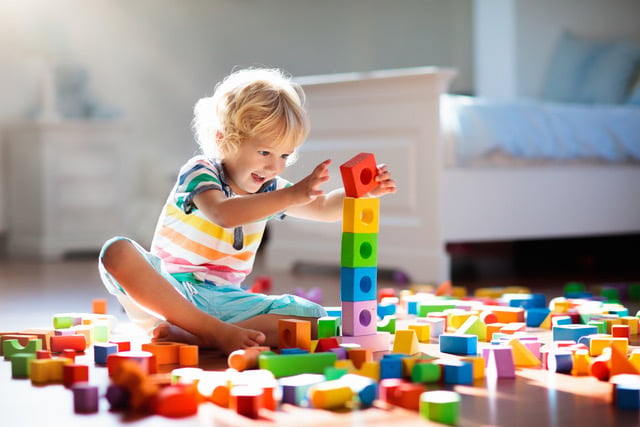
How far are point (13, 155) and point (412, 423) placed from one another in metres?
3.91

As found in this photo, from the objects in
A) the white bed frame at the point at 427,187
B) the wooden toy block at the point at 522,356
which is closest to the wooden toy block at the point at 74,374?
the wooden toy block at the point at 522,356

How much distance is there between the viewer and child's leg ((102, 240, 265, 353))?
5.54 ft

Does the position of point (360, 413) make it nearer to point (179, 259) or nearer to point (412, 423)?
point (412, 423)

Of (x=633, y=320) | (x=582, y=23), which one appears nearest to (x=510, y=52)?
(x=582, y=23)

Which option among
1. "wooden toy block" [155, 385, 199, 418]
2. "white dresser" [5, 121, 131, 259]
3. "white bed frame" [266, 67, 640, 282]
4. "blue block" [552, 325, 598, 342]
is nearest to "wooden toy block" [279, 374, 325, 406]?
"wooden toy block" [155, 385, 199, 418]

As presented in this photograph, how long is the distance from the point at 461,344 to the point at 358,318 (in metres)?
0.19

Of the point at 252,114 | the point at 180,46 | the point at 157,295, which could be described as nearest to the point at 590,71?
the point at 180,46

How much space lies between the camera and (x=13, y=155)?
4621 millimetres

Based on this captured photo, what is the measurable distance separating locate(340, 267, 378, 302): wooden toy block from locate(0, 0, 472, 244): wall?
3.43 m

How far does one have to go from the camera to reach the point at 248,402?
3.84ft

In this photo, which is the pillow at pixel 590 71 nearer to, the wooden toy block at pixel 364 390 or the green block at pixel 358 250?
the green block at pixel 358 250

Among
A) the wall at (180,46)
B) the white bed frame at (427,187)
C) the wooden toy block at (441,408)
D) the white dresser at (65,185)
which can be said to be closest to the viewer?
the wooden toy block at (441,408)

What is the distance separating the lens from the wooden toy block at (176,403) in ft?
3.88

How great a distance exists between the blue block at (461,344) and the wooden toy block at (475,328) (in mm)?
150
